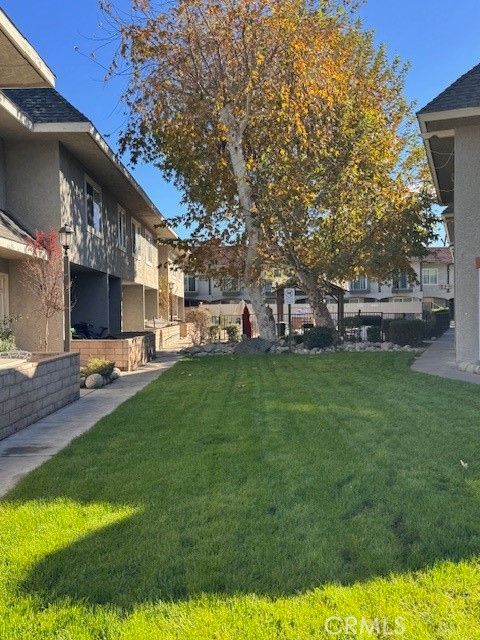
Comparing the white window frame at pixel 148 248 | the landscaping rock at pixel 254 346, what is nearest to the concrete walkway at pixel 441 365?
the landscaping rock at pixel 254 346

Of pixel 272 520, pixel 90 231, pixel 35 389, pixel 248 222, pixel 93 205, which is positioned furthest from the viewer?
pixel 248 222

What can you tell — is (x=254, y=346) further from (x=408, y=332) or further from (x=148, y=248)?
(x=148, y=248)

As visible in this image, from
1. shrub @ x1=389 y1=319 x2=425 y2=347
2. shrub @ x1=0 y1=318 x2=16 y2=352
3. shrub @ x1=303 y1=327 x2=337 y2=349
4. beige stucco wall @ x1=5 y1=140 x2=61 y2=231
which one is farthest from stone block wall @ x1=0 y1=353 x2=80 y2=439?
shrub @ x1=389 y1=319 x2=425 y2=347

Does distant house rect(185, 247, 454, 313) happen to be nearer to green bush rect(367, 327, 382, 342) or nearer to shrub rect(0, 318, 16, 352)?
green bush rect(367, 327, 382, 342)

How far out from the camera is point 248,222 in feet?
66.8

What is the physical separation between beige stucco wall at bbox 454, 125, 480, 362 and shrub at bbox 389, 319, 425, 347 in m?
7.35

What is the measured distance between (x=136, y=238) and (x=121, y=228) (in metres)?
3.47

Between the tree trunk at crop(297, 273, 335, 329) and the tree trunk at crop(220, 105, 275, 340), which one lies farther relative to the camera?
the tree trunk at crop(297, 273, 335, 329)

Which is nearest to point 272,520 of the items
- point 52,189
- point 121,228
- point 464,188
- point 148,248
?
point 464,188

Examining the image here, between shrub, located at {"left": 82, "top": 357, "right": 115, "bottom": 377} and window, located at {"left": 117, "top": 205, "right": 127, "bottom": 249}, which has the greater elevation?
window, located at {"left": 117, "top": 205, "right": 127, "bottom": 249}

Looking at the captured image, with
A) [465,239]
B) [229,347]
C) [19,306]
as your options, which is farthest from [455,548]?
[229,347]

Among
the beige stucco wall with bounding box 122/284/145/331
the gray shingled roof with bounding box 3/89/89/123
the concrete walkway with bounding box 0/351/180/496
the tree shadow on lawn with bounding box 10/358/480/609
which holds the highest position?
the gray shingled roof with bounding box 3/89/89/123

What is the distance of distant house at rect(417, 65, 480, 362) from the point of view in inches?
489

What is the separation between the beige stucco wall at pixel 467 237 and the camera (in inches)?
508
